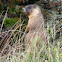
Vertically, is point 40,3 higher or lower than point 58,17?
higher

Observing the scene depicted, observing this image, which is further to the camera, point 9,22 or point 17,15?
point 17,15

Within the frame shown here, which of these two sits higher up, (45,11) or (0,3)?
(0,3)

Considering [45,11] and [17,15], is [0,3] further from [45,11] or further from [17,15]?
[45,11]

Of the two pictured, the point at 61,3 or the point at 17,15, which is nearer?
the point at 17,15

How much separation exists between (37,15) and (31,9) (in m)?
0.38

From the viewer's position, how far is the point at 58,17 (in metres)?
5.81

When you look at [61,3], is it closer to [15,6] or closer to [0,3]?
[15,6]

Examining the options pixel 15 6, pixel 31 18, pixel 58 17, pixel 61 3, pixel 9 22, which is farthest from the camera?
pixel 61 3

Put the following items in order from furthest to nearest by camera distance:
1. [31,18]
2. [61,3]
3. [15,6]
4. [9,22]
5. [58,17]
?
[61,3] → [15,6] → [58,17] → [9,22] → [31,18]

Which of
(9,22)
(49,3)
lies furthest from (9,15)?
(49,3)

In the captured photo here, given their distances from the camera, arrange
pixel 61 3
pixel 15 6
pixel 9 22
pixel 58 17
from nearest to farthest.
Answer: pixel 9 22 < pixel 58 17 < pixel 15 6 < pixel 61 3

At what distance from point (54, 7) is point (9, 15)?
2.03 meters

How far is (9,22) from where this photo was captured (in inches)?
206

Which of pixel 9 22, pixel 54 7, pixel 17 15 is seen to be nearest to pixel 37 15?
pixel 9 22
